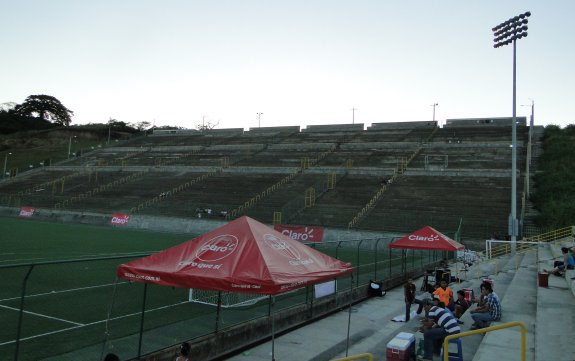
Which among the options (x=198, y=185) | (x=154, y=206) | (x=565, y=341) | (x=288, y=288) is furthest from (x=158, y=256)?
(x=198, y=185)

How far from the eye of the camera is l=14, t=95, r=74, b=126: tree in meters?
120

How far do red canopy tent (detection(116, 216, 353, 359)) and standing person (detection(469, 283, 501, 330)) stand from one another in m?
5.94

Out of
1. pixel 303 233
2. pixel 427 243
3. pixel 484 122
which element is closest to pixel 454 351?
pixel 427 243

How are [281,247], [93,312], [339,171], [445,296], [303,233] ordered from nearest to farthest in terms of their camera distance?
Answer: 1. [281,247]
2. [93,312]
3. [445,296]
4. [303,233]
5. [339,171]

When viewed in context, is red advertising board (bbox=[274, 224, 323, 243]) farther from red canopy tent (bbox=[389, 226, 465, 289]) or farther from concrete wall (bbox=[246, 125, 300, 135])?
concrete wall (bbox=[246, 125, 300, 135])

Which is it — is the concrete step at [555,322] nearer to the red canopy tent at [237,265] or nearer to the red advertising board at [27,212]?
the red canopy tent at [237,265]

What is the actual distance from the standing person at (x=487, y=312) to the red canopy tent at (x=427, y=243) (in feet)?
16.0

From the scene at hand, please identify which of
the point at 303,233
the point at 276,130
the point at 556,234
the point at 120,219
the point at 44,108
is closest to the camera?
the point at 556,234

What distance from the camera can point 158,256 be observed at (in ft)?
24.2

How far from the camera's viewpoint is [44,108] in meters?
123

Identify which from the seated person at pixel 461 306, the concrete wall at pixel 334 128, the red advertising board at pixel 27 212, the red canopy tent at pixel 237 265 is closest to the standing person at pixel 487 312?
the seated person at pixel 461 306

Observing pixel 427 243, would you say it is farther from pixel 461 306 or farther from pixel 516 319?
pixel 516 319

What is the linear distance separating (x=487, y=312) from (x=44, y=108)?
13378 centimetres

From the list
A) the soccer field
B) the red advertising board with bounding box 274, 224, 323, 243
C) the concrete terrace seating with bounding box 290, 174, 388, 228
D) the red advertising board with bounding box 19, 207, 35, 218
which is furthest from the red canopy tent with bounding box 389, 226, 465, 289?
the red advertising board with bounding box 19, 207, 35, 218
